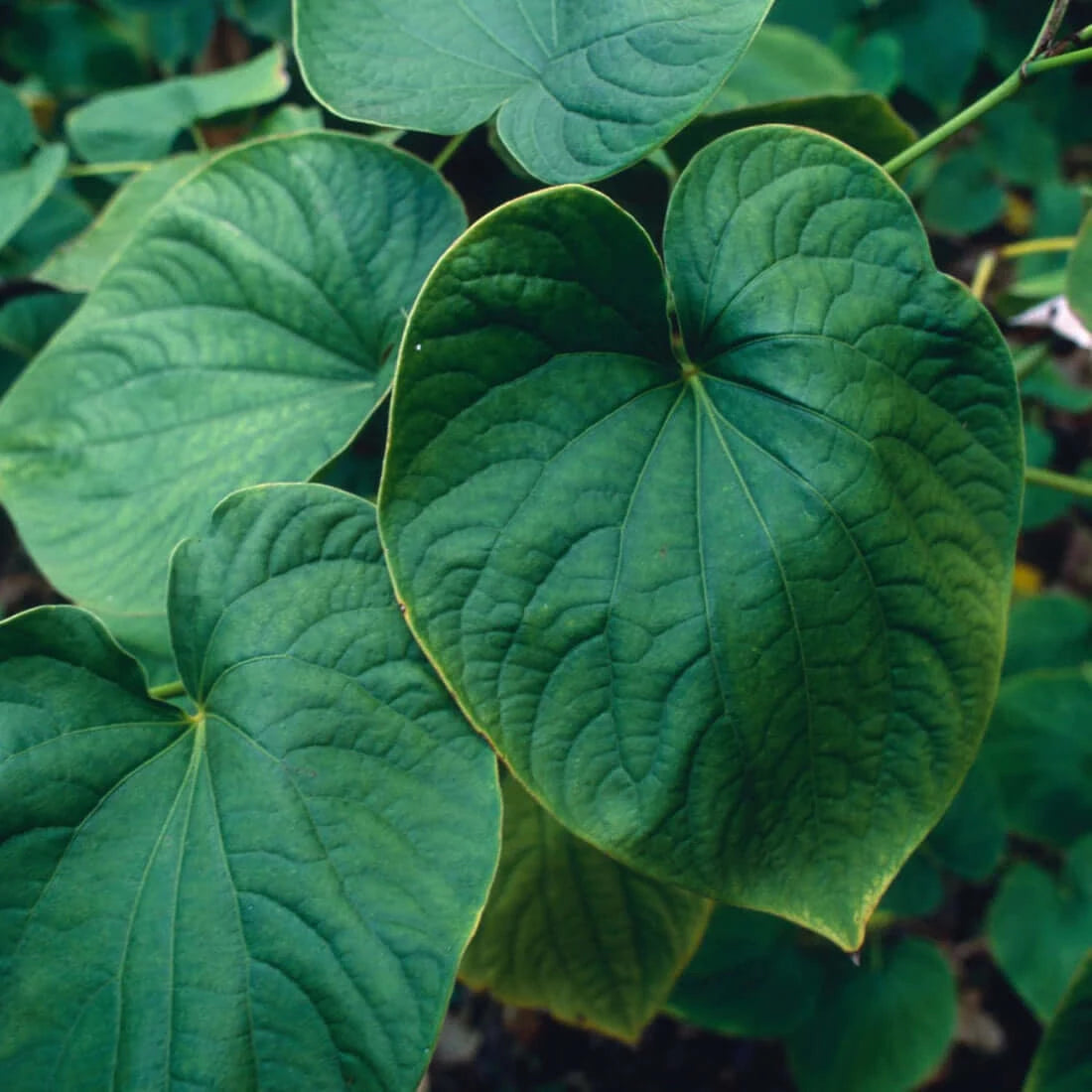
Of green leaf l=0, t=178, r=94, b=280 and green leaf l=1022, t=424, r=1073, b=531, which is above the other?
green leaf l=0, t=178, r=94, b=280

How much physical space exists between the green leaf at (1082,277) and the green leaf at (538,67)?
0.40 m

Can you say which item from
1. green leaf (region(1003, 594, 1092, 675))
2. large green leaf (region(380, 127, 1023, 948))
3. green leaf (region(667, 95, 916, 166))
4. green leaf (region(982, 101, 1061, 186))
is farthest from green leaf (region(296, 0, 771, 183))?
green leaf (region(982, 101, 1061, 186))

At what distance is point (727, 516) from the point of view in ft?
2.50

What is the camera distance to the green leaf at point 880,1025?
141cm

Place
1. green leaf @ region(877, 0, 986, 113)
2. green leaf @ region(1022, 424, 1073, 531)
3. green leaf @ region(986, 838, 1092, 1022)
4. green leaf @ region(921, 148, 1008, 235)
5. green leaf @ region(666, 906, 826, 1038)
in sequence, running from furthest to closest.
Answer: green leaf @ region(921, 148, 1008, 235), green leaf @ region(877, 0, 986, 113), green leaf @ region(1022, 424, 1073, 531), green leaf @ region(986, 838, 1092, 1022), green leaf @ region(666, 906, 826, 1038)

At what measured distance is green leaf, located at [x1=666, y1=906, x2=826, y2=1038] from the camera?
52.9 inches

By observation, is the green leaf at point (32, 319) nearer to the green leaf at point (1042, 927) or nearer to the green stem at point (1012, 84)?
the green stem at point (1012, 84)

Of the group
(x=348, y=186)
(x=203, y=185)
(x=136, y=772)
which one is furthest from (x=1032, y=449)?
(x=136, y=772)

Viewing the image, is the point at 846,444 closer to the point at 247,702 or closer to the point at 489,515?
the point at 489,515

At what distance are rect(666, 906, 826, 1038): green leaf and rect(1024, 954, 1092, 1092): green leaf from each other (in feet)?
1.28

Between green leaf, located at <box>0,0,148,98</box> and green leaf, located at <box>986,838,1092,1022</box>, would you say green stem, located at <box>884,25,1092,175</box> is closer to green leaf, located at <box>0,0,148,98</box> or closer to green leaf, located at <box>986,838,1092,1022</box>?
green leaf, located at <box>986,838,1092,1022</box>

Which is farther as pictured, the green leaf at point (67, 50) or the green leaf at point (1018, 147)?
the green leaf at point (1018, 147)

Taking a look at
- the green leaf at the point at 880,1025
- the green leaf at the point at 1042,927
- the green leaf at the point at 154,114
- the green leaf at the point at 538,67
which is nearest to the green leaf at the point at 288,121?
the green leaf at the point at 154,114

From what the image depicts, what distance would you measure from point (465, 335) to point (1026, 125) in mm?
2001
